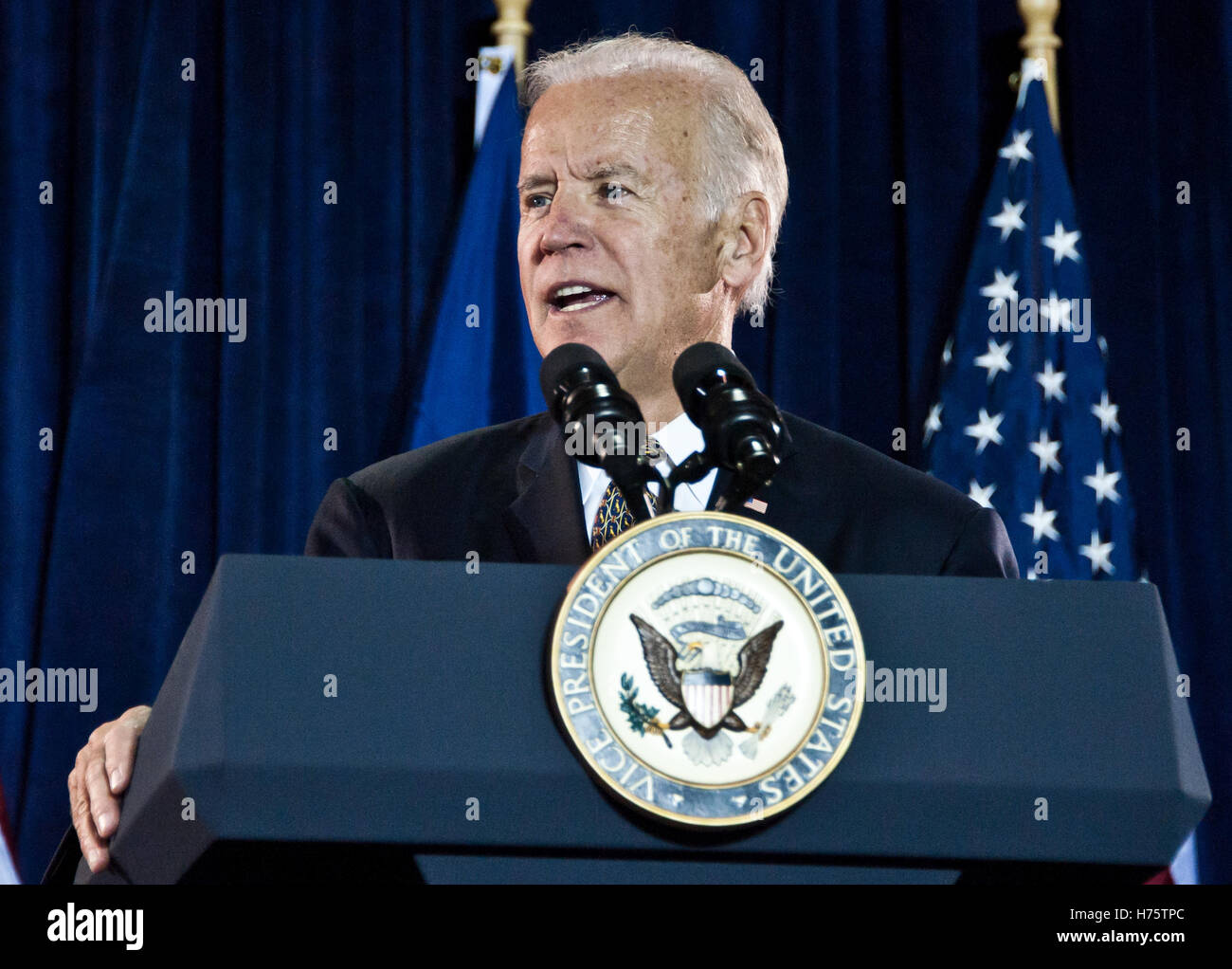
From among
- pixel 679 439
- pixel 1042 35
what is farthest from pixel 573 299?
pixel 1042 35

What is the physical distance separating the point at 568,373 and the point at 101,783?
49cm

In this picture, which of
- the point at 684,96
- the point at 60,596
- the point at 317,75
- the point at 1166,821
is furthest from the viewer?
the point at 317,75

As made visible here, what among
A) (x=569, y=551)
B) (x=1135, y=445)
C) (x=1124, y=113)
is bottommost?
(x=569, y=551)

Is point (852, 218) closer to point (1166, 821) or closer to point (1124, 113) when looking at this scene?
point (1124, 113)

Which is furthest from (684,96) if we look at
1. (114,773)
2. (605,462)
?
(114,773)

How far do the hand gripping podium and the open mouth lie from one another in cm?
80

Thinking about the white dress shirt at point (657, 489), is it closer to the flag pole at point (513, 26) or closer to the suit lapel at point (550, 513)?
the suit lapel at point (550, 513)

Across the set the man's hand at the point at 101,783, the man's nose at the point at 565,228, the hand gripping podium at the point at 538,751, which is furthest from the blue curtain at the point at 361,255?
the hand gripping podium at the point at 538,751

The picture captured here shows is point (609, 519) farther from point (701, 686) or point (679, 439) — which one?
point (701, 686)

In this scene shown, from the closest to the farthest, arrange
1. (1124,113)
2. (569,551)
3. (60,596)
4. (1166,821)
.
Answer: (1166,821) → (569,551) → (60,596) → (1124,113)

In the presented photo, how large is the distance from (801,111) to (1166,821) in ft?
8.77

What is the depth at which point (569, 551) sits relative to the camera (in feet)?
5.50

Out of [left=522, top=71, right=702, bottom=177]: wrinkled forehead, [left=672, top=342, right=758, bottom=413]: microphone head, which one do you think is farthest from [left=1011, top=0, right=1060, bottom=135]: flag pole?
[left=672, top=342, right=758, bottom=413]: microphone head

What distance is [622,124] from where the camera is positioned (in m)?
1.91
